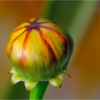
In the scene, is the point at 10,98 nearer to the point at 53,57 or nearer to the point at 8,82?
the point at 8,82

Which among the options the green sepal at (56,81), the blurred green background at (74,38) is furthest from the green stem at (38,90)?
the blurred green background at (74,38)

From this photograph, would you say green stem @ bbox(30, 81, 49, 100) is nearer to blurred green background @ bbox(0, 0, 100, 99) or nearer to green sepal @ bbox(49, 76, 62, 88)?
green sepal @ bbox(49, 76, 62, 88)

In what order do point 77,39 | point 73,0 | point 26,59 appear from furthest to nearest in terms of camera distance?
point 77,39, point 73,0, point 26,59

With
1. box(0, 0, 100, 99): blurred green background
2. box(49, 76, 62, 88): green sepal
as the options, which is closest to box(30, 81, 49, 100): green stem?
box(49, 76, 62, 88): green sepal

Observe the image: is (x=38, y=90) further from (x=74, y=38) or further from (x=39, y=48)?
(x=74, y=38)

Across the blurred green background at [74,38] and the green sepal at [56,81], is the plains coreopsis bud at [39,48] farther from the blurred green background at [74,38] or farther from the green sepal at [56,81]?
the blurred green background at [74,38]

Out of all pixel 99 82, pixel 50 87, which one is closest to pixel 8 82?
pixel 50 87
